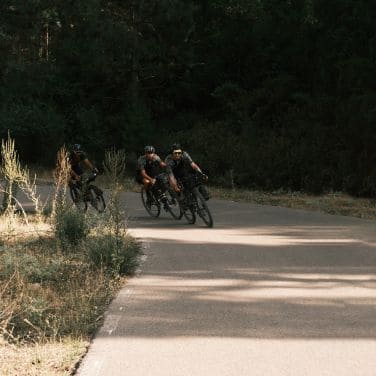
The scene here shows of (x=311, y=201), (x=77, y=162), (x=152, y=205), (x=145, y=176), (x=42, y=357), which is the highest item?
(x=77, y=162)

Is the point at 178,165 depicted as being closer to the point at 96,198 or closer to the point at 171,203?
the point at 171,203

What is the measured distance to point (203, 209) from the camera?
1741cm

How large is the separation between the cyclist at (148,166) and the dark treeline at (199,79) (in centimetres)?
1012

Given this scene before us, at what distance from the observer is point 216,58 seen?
1736 inches

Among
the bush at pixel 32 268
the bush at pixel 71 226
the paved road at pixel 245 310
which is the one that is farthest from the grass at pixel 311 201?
the bush at pixel 32 268

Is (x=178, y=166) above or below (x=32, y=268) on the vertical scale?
above

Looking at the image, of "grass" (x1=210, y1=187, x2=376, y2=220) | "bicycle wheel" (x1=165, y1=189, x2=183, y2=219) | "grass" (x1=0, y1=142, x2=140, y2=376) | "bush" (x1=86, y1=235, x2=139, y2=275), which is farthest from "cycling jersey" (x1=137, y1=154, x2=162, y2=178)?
"bush" (x1=86, y1=235, x2=139, y2=275)

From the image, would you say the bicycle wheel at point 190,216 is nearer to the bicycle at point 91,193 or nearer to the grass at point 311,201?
the bicycle at point 91,193

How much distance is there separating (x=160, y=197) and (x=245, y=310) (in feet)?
36.8

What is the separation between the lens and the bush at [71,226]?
13.9m

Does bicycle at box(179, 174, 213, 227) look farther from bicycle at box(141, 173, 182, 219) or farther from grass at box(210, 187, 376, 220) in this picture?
grass at box(210, 187, 376, 220)

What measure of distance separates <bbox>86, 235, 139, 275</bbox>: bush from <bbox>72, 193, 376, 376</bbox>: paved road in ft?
0.81

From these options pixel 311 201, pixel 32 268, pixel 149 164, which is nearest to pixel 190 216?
pixel 149 164

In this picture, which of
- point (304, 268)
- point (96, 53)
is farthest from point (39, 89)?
point (304, 268)
